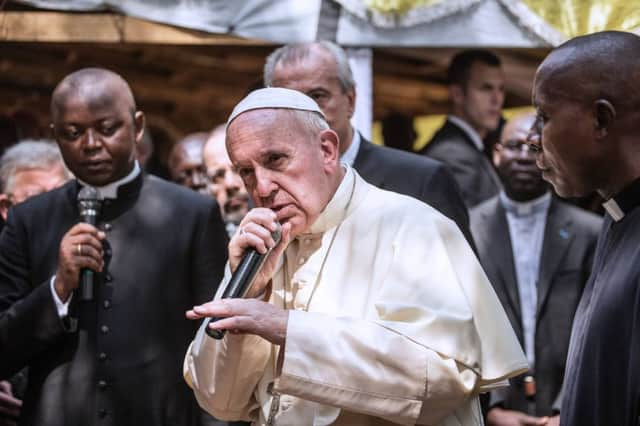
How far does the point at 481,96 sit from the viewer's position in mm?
8641

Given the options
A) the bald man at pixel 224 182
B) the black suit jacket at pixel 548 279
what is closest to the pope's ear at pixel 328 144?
the bald man at pixel 224 182

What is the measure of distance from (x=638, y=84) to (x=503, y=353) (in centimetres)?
99

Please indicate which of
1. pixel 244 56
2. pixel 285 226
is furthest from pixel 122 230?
pixel 244 56

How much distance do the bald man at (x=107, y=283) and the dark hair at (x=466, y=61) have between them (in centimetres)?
363

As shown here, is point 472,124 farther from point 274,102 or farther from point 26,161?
point 274,102

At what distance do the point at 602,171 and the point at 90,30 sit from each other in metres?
4.54

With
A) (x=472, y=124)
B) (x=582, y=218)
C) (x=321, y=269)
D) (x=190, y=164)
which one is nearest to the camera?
(x=321, y=269)

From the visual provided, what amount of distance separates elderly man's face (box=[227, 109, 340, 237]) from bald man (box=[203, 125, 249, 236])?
2.57 metres

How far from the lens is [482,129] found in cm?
870

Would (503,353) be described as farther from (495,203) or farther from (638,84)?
(495,203)

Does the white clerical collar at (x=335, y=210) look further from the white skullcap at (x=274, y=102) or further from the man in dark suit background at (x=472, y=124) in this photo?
the man in dark suit background at (x=472, y=124)

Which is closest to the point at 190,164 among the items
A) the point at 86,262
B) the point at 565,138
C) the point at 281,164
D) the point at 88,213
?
the point at 88,213

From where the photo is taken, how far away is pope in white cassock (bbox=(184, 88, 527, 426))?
3672mm

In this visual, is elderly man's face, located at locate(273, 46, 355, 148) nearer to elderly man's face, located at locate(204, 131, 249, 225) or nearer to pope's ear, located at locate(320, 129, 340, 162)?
elderly man's face, located at locate(204, 131, 249, 225)
